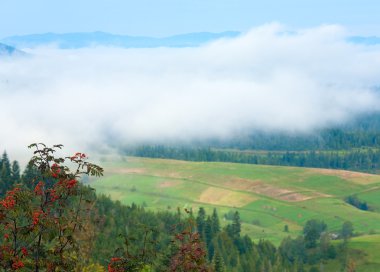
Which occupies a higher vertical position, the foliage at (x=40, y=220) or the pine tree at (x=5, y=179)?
the foliage at (x=40, y=220)

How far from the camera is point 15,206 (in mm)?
22984

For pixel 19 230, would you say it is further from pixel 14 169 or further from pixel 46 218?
pixel 14 169

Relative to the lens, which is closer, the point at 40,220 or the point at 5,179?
the point at 40,220

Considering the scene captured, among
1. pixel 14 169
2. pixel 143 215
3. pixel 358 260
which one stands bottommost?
pixel 358 260

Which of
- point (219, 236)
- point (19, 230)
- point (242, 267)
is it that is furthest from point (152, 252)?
point (219, 236)

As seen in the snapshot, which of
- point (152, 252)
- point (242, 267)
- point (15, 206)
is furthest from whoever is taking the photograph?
point (242, 267)

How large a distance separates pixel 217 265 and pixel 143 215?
89.4m

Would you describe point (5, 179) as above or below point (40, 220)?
below

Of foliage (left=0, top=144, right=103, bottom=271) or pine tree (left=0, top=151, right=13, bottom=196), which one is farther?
pine tree (left=0, top=151, right=13, bottom=196)

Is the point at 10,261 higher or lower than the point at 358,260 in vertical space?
higher

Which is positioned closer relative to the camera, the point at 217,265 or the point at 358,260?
the point at 217,265

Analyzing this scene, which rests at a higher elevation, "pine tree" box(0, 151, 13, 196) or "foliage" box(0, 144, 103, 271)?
"foliage" box(0, 144, 103, 271)

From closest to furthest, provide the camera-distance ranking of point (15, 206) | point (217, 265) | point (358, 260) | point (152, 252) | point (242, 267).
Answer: point (15, 206) → point (152, 252) → point (217, 265) → point (242, 267) → point (358, 260)

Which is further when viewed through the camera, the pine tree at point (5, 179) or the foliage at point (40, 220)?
the pine tree at point (5, 179)
